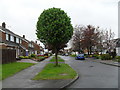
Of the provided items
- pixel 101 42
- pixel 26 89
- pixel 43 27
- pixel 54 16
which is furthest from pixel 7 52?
pixel 101 42

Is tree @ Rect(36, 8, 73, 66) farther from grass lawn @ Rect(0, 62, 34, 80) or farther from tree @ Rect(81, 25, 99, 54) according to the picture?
tree @ Rect(81, 25, 99, 54)

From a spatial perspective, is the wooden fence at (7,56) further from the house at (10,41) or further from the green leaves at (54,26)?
the green leaves at (54,26)

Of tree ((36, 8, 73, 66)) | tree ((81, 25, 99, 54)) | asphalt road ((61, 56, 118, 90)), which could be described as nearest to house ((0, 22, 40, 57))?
tree ((36, 8, 73, 66))

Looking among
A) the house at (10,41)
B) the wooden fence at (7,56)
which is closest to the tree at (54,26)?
the wooden fence at (7,56)

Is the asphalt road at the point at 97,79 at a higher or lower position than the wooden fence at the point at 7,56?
lower

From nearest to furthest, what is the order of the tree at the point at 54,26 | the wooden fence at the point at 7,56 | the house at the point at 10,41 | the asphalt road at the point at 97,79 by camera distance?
the asphalt road at the point at 97,79 → the tree at the point at 54,26 → the wooden fence at the point at 7,56 → the house at the point at 10,41

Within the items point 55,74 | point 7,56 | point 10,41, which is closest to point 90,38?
point 10,41

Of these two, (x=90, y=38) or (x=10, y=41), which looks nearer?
(x=10, y=41)

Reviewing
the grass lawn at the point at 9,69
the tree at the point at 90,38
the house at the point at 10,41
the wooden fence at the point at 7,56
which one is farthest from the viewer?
the tree at the point at 90,38

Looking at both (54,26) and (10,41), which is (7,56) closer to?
(54,26)

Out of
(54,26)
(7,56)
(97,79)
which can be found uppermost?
(54,26)

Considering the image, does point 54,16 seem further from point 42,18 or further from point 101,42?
point 101,42

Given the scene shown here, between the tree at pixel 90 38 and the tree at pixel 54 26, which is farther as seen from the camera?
the tree at pixel 90 38

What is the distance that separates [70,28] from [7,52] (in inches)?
365
